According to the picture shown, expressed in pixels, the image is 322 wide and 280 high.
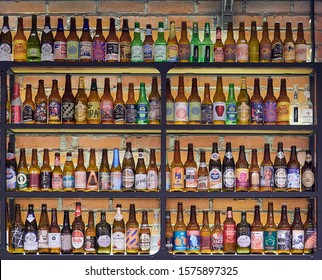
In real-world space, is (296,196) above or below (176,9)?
below

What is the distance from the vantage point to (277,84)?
9.73 ft

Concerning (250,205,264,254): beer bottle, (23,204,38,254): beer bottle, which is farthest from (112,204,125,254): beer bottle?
(250,205,264,254): beer bottle

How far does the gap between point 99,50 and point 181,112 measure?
16.5 inches

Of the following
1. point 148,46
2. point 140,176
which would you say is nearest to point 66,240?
point 140,176

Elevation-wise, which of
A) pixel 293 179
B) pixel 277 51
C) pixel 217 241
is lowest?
pixel 217 241

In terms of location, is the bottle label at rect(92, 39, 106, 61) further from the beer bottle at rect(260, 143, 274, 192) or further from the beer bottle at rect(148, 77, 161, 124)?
the beer bottle at rect(260, 143, 274, 192)

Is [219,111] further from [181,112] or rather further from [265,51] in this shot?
[265,51]

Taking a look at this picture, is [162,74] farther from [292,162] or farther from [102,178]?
[292,162]

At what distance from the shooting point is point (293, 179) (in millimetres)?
2770

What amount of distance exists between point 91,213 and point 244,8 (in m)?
1.10

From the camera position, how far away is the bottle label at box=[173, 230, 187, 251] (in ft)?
9.04

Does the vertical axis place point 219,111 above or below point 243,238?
above
